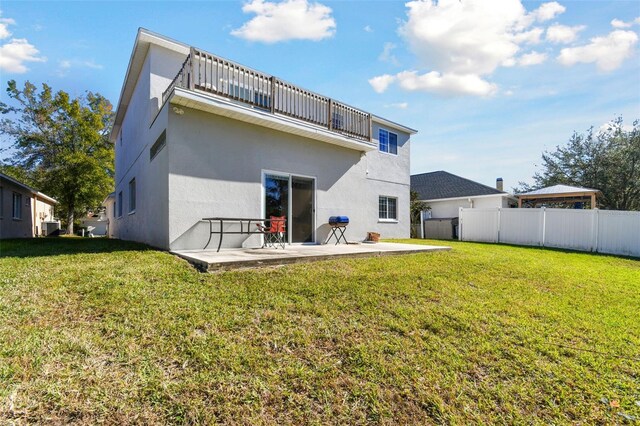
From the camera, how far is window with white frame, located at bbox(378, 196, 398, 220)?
44.6 ft

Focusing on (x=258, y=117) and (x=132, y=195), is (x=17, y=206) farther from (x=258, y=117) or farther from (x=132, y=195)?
(x=258, y=117)

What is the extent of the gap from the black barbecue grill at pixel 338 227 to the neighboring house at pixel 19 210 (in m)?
14.2

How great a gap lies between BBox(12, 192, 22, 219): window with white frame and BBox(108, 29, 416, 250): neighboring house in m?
8.50

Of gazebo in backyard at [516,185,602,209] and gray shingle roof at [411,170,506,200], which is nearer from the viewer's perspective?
gazebo in backyard at [516,185,602,209]

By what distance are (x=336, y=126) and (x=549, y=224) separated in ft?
32.5

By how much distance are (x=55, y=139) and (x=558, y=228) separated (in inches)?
1166

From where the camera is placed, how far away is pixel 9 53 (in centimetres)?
1625

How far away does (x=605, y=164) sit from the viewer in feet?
69.9

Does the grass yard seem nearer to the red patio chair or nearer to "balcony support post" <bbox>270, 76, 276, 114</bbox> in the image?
the red patio chair

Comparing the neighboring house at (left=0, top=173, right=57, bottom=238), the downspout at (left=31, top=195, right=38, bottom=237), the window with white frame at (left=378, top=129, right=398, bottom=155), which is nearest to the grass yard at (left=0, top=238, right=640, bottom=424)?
the window with white frame at (left=378, top=129, right=398, bottom=155)

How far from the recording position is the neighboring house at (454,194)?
18.9m

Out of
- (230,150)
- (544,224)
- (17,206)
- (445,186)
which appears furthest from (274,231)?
(445,186)

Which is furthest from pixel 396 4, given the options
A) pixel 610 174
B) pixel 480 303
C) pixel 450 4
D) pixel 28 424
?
pixel 610 174

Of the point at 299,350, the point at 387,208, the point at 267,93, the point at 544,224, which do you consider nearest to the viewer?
the point at 299,350
